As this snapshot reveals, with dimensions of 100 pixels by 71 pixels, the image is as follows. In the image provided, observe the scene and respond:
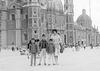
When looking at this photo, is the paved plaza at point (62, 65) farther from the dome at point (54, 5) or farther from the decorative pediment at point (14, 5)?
the dome at point (54, 5)

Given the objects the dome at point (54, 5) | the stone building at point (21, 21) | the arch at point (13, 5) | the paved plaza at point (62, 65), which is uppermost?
the dome at point (54, 5)

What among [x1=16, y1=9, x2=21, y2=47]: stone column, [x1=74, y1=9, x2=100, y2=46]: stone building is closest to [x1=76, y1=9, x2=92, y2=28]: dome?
[x1=74, y1=9, x2=100, y2=46]: stone building

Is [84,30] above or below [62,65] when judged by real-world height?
above

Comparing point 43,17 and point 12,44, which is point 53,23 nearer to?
point 43,17

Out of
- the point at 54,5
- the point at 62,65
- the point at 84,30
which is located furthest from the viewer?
the point at 84,30

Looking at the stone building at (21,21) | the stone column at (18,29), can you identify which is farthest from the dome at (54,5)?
the stone column at (18,29)

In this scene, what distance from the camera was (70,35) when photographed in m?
87.3

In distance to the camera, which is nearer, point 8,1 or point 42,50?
point 42,50

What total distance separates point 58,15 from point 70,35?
1248 cm

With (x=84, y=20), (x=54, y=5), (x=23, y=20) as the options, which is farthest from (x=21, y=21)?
(x=84, y=20)

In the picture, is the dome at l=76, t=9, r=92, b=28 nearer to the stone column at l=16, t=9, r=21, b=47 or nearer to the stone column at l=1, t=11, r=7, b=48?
the stone column at l=1, t=11, r=7, b=48

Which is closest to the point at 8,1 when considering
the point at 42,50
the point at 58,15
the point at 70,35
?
the point at 58,15

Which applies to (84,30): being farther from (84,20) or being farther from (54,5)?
(54,5)

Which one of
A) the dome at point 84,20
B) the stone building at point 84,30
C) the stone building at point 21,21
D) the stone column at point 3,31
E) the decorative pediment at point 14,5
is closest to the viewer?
the stone building at point 21,21
